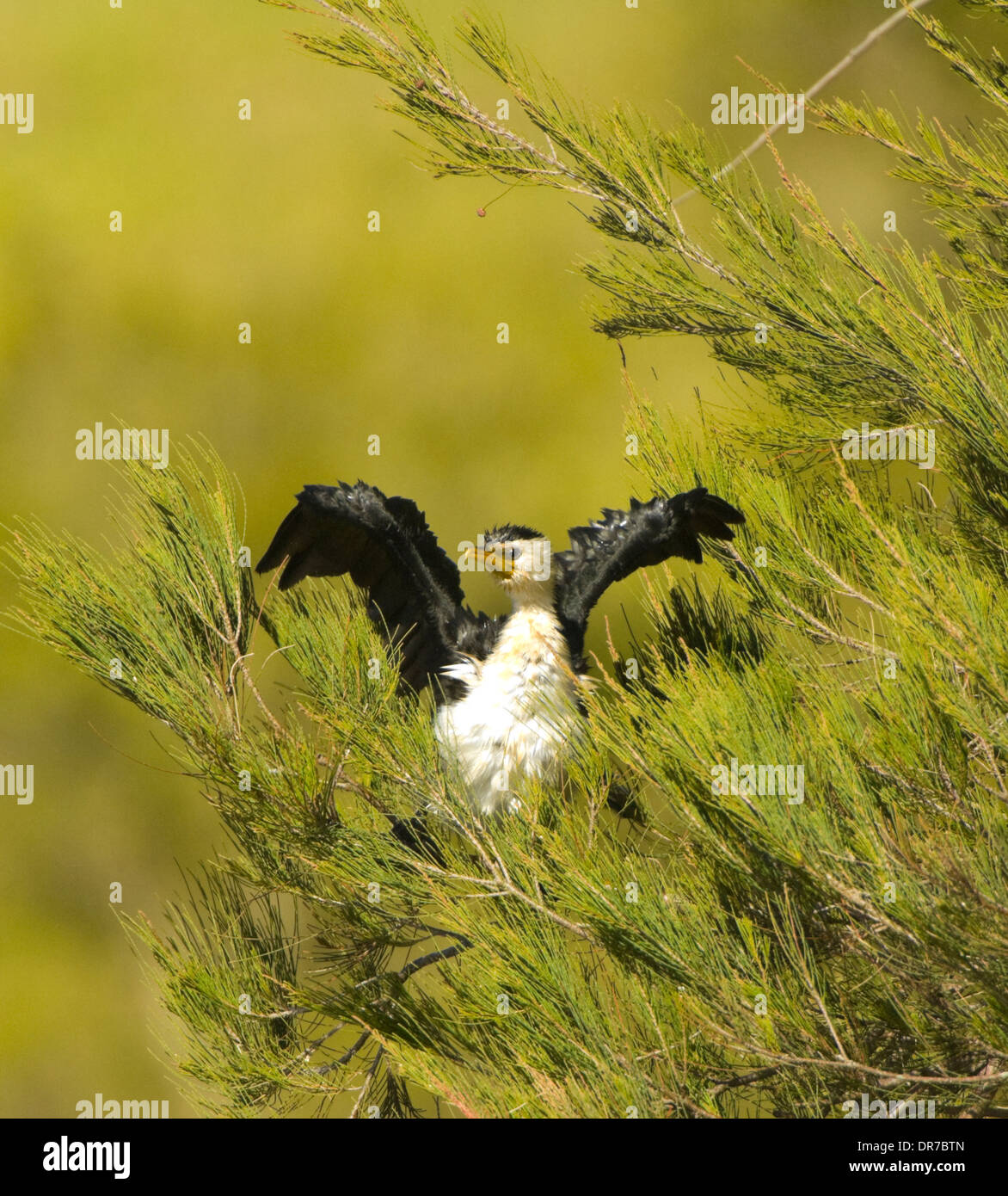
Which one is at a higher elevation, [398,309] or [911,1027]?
[398,309]

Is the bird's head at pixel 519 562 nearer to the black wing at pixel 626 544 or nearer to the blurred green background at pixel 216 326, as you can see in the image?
the black wing at pixel 626 544

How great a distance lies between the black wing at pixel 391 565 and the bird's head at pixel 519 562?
52 millimetres

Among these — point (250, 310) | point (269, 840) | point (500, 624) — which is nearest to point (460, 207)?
point (250, 310)

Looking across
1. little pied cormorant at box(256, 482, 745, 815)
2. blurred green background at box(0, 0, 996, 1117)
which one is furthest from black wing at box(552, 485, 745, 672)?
blurred green background at box(0, 0, 996, 1117)

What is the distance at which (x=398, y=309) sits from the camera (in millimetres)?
3697

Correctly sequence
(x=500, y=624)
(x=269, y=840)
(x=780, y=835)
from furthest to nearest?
1. (x=500, y=624)
2. (x=269, y=840)
3. (x=780, y=835)

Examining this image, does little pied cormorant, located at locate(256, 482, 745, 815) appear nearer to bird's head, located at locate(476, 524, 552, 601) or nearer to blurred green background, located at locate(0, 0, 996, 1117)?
bird's head, located at locate(476, 524, 552, 601)

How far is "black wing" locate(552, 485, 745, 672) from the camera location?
1.16m

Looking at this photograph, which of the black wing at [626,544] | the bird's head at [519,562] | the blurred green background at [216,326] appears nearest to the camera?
the black wing at [626,544]

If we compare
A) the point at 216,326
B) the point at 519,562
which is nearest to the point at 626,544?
the point at 519,562

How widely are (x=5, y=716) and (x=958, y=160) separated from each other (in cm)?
327

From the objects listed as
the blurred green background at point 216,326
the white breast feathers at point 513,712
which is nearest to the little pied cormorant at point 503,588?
the white breast feathers at point 513,712

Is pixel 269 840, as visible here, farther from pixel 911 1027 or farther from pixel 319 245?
pixel 319 245

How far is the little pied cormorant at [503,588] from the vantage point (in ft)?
3.94
